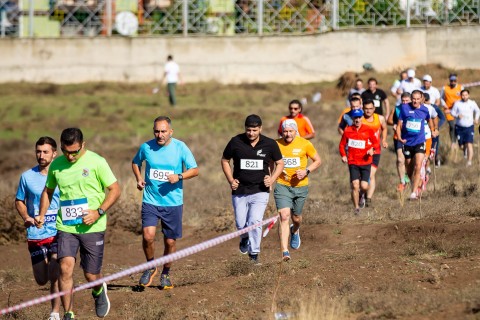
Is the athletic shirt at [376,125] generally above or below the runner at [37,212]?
above

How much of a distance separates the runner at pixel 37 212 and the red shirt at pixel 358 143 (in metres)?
6.95

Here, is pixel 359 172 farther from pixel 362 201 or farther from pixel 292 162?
pixel 292 162

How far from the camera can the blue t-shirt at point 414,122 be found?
18406mm

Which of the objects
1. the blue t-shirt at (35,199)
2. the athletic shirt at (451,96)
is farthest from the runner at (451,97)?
the blue t-shirt at (35,199)

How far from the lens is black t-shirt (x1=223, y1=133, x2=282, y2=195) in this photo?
551 inches

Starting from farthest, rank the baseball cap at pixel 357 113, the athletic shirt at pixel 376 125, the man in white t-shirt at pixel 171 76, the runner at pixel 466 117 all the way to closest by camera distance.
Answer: the man in white t-shirt at pixel 171 76, the runner at pixel 466 117, the athletic shirt at pixel 376 125, the baseball cap at pixel 357 113

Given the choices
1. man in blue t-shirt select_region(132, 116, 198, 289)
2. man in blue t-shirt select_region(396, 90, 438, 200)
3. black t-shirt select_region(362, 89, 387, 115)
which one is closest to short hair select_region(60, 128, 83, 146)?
man in blue t-shirt select_region(132, 116, 198, 289)

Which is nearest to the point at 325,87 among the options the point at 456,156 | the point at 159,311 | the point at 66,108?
the point at 66,108

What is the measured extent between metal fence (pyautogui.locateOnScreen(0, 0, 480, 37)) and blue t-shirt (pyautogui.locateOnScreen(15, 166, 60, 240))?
26.5 meters

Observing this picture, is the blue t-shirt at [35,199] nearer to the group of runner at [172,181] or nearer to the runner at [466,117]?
the group of runner at [172,181]

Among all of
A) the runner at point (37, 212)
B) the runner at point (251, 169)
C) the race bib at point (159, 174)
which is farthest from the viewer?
the runner at point (251, 169)

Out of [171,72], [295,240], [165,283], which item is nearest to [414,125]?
[295,240]

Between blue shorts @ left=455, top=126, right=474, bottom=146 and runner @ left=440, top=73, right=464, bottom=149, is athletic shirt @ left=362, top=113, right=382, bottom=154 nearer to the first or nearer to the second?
blue shorts @ left=455, top=126, right=474, bottom=146

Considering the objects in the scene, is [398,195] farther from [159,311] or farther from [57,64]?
[57,64]
